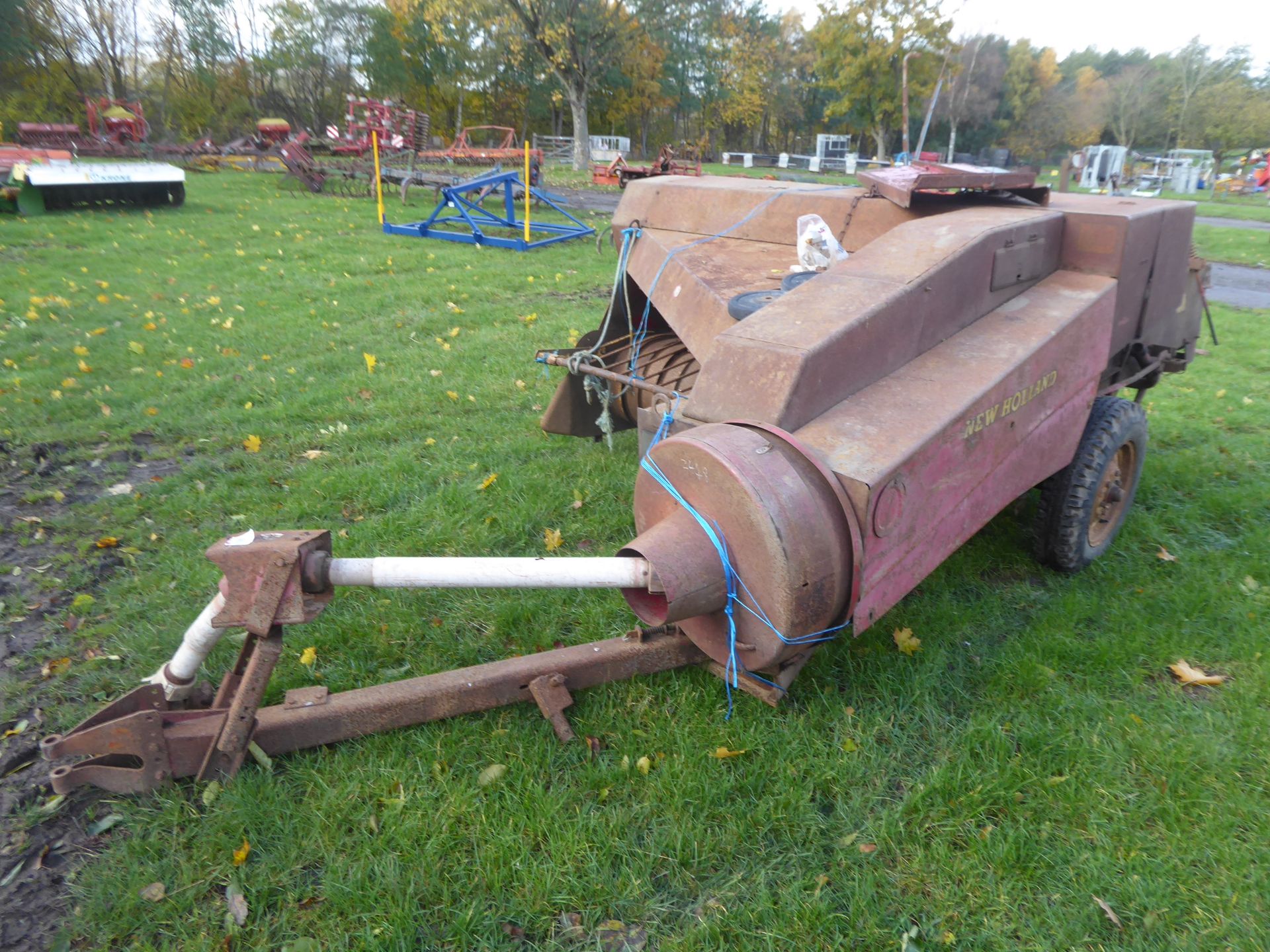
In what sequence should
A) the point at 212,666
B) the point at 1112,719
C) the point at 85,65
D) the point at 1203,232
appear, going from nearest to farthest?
the point at 1112,719 → the point at 212,666 → the point at 1203,232 → the point at 85,65

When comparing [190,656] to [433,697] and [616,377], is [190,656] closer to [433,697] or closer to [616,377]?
[433,697]

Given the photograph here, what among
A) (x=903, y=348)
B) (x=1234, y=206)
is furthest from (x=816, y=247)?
(x=1234, y=206)

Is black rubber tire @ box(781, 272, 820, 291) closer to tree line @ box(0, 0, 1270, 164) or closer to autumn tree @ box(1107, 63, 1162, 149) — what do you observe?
tree line @ box(0, 0, 1270, 164)

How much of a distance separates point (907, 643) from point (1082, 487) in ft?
3.50

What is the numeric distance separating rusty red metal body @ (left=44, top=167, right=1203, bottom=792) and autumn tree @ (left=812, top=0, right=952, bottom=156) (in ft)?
141

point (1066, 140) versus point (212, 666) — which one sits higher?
point (1066, 140)

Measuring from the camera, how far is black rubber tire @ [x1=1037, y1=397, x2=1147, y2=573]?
368 centimetres

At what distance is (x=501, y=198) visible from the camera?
18922 mm

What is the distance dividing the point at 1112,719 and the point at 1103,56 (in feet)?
286

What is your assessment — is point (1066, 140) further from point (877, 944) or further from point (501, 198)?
point (877, 944)

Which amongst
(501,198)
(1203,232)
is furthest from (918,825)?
(1203,232)

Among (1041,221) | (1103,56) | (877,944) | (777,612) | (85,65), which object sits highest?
(1103,56)

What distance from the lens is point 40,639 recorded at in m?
3.48

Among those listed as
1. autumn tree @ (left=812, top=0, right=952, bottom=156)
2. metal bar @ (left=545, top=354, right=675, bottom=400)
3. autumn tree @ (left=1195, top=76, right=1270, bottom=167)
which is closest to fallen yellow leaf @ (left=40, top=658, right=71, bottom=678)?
metal bar @ (left=545, top=354, right=675, bottom=400)
